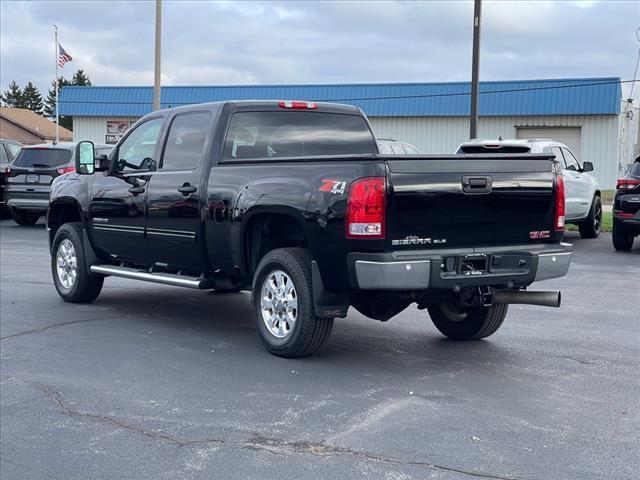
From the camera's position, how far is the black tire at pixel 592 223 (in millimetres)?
17469

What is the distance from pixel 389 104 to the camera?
40.5 meters

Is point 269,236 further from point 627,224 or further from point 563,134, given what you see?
point 563,134

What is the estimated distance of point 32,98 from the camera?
377ft

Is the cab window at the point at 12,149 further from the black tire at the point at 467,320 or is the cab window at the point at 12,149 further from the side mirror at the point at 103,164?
the black tire at the point at 467,320

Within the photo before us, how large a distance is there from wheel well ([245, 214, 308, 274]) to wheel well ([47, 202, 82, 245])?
10.8 ft

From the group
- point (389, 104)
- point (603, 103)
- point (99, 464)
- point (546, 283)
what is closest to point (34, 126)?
point (389, 104)

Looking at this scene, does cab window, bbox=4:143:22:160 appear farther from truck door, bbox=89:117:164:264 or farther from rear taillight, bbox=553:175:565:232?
rear taillight, bbox=553:175:565:232

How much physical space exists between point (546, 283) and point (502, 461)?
6.77 meters

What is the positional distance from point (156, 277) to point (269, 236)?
155cm

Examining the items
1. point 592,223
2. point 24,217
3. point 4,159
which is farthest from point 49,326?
point 4,159

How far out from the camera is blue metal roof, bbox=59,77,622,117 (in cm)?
3638

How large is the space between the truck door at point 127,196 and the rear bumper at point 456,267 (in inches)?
118

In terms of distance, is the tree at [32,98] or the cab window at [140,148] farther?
the tree at [32,98]

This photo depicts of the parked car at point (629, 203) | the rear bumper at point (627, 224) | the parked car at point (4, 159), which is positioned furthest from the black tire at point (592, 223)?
the parked car at point (4, 159)
